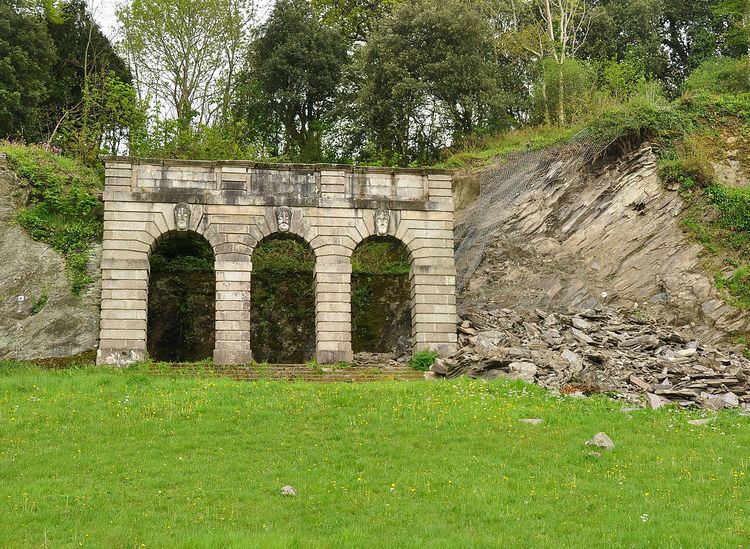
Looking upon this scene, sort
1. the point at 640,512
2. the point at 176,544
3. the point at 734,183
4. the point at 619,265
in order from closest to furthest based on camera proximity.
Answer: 1. the point at 176,544
2. the point at 640,512
3. the point at 619,265
4. the point at 734,183

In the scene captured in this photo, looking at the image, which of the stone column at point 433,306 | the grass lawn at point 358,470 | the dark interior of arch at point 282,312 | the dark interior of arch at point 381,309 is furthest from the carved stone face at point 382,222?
the grass lawn at point 358,470

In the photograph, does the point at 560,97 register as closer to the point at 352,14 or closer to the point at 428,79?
the point at 428,79

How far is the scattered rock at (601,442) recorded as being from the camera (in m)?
15.9

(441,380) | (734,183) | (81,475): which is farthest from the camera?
(734,183)

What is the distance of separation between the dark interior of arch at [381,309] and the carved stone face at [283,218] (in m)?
4.39

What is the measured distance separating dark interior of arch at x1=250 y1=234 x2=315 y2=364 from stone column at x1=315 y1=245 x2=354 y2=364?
337 centimetres

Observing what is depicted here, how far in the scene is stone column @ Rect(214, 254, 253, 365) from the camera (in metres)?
26.0

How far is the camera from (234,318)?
26.4 m

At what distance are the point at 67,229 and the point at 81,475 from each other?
14782 mm

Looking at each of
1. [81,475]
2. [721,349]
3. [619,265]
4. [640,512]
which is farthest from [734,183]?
[81,475]

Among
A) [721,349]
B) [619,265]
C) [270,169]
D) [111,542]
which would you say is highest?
[270,169]

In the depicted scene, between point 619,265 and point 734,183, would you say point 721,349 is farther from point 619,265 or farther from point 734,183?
point 734,183

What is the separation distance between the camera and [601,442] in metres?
16.0

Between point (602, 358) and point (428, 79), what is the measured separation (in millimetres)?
19442
